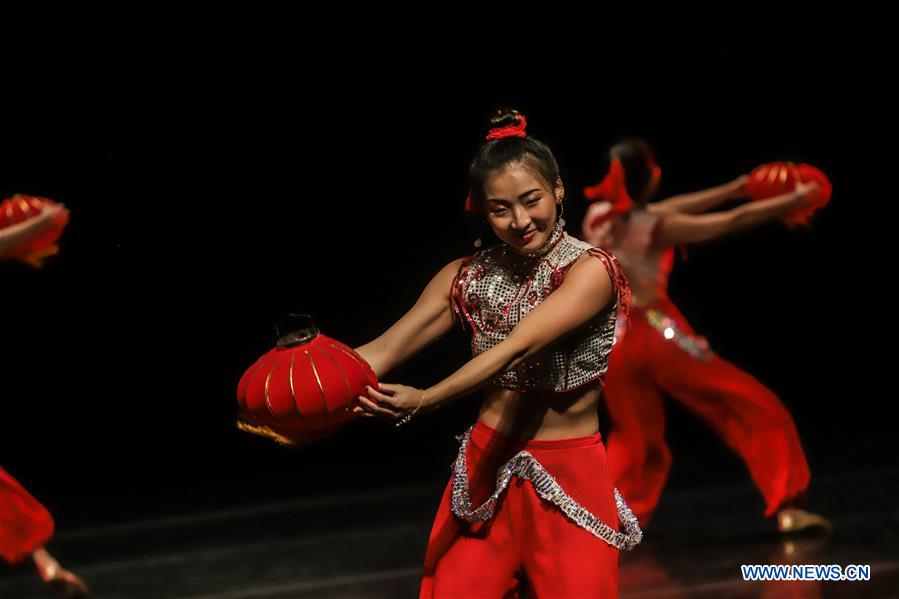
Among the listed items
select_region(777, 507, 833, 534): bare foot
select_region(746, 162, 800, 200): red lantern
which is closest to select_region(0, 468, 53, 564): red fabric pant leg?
select_region(777, 507, 833, 534): bare foot

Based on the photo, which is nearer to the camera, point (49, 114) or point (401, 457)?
point (49, 114)

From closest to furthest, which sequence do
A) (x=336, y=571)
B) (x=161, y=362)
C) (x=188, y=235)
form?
(x=336, y=571) → (x=188, y=235) → (x=161, y=362)

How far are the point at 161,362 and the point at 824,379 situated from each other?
291cm

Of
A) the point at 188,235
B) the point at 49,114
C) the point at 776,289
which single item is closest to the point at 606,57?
the point at 776,289

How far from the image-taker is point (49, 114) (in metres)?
4.30

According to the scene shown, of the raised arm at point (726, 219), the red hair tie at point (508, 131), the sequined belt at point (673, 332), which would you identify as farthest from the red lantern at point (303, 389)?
the raised arm at point (726, 219)

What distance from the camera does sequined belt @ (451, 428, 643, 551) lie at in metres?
1.92

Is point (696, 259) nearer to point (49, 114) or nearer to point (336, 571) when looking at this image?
→ point (336, 571)

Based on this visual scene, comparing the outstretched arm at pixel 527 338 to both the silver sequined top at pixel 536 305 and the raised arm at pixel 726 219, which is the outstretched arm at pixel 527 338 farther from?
the raised arm at pixel 726 219

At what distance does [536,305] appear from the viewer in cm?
193

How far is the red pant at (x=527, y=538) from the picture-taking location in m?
1.90

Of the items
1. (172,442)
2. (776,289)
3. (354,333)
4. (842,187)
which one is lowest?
(172,442)

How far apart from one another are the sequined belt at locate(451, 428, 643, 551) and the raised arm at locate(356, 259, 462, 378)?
0.20 meters

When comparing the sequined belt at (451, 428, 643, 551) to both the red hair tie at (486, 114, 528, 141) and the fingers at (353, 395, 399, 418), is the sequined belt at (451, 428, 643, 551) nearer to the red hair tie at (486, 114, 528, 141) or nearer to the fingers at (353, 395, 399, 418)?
the fingers at (353, 395, 399, 418)
